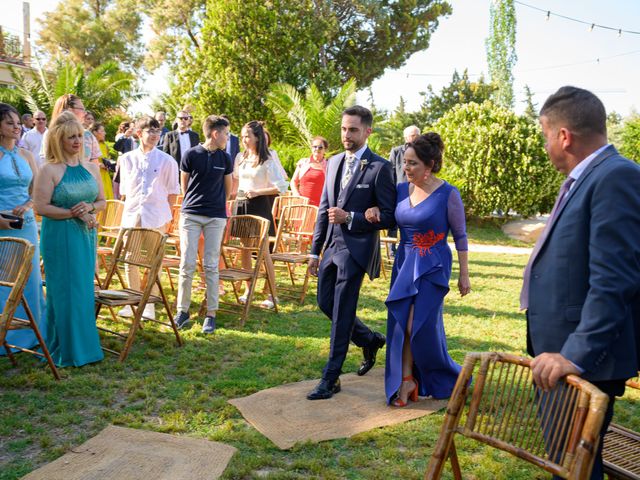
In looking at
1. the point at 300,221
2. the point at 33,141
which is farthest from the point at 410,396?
the point at 33,141

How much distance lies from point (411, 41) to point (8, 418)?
1043 inches

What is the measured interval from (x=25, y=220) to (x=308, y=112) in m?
13.4

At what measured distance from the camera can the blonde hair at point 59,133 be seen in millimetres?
5410

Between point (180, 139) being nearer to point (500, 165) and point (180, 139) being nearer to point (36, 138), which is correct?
point (36, 138)

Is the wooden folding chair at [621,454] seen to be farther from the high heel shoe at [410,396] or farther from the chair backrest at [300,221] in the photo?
the chair backrest at [300,221]

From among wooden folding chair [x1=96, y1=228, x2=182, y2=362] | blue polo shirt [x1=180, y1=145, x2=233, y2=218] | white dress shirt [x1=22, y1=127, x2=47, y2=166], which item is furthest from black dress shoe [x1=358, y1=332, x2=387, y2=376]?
white dress shirt [x1=22, y1=127, x2=47, y2=166]

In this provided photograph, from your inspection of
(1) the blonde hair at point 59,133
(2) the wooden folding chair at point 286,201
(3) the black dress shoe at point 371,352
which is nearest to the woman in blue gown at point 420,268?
(3) the black dress shoe at point 371,352

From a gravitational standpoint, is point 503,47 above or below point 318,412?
above

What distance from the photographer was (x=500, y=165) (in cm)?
1744

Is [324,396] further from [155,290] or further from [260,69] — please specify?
[260,69]

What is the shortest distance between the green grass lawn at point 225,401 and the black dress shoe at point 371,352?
182 mm

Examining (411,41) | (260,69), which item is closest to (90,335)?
(260,69)

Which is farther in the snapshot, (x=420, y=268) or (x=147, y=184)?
(x=147, y=184)

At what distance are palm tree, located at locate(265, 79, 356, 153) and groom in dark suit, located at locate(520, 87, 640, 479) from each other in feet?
51.5
